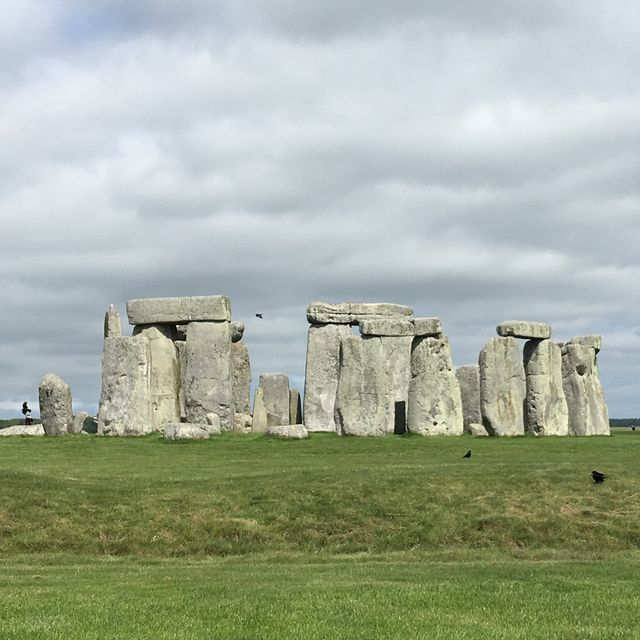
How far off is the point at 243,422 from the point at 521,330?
965cm

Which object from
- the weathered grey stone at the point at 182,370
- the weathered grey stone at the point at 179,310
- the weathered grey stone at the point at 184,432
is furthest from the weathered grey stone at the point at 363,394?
the weathered grey stone at the point at 182,370

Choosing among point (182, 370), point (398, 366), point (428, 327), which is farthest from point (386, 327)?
point (182, 370)

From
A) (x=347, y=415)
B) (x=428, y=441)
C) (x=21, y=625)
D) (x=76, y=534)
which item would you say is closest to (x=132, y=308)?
(x=347, y=415)

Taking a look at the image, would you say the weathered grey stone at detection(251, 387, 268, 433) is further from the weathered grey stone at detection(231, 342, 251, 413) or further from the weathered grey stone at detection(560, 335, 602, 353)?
the weathered grey stone at detection(560, 335, 602, 353)

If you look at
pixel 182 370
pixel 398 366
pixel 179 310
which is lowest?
pixel 398 366

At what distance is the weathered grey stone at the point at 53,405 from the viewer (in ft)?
111

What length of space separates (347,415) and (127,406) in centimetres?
647

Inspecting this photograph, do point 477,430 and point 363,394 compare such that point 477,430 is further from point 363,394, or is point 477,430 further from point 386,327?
point 386,327

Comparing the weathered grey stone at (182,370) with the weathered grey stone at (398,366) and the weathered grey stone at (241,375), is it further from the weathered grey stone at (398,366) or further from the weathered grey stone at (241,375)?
the weathered grey stone at (398,366)

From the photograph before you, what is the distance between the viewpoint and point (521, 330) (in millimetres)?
35938

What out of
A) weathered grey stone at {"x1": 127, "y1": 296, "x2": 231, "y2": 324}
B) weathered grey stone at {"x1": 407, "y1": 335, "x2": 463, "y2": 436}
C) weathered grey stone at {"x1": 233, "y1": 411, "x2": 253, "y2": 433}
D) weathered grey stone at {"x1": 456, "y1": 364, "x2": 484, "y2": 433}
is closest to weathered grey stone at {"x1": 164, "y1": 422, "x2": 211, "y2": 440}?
weathered grey stone at {"x1": 127, "y1": 296, "x2": 231, "y2": 324}

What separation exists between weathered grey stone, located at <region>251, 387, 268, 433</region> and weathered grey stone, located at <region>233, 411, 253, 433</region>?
11.4 inches

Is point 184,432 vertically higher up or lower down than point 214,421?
lower down

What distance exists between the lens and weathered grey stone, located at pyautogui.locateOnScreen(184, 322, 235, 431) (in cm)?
3522
